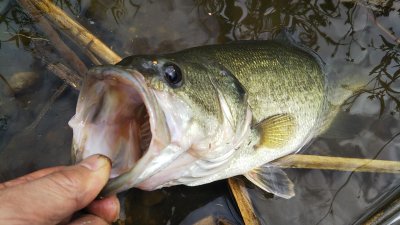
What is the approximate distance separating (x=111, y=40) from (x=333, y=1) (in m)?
2.44

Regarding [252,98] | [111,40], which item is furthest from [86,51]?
[252,98]

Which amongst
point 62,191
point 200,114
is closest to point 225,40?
point 200,114

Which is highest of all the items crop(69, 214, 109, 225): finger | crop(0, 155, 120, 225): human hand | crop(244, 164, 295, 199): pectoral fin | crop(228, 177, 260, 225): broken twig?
crop(0, 155, 120, 225): human hand

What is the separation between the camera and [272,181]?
3.07 meters

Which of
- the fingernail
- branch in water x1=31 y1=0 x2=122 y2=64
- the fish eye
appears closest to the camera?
the fingernail

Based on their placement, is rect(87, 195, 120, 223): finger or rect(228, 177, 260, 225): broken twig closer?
rect(87, 195, 120, 223): finger

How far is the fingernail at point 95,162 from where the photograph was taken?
1858 millimetres

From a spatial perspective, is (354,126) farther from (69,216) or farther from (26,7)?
(26,7)

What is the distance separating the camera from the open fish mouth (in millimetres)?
1939

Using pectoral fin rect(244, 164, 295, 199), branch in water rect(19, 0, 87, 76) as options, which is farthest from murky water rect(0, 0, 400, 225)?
pectoral fin rect(244, 164, 295, 199)

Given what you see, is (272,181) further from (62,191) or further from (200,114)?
(62,191)

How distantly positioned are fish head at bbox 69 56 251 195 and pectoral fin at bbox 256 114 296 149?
366mm

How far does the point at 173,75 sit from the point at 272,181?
1356mm

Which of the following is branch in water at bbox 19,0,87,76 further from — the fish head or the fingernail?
the fingernail
